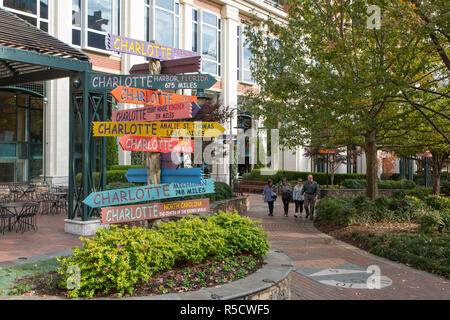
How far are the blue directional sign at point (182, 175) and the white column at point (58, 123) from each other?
45.7 feet

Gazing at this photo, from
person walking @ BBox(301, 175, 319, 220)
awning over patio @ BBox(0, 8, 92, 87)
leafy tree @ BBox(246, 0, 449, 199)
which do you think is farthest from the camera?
person walking @ BBox(301, 175, 319, 220)

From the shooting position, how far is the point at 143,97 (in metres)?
6.09

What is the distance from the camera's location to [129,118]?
602cm

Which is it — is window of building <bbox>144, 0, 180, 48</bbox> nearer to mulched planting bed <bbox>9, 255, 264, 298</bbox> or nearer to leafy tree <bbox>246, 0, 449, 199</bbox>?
leafy tree <bbox>246, 0, 449, 199</bbox>

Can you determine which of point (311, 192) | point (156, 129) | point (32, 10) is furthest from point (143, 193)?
point (32, 10)

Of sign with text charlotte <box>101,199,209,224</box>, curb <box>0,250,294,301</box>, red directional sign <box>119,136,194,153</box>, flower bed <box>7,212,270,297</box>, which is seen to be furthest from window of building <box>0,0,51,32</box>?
curb <box>0,250,294,301</box>

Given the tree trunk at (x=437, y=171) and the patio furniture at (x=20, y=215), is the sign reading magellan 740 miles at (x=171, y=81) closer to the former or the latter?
→ the patio furniture at (x=20, y=215)

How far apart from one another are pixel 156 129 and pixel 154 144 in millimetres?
233

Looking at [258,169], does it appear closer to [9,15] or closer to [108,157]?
[108,157]

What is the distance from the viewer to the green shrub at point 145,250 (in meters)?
4.13

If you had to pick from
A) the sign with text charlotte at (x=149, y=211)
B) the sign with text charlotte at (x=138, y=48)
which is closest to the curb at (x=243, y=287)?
the sign with text charlotte at (x=149, y=211)

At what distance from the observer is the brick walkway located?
5910mm

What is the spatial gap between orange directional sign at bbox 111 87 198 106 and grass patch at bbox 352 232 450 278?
5.37 m

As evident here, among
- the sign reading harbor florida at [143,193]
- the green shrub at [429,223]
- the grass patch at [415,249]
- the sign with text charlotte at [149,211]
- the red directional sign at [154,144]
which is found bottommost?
the grass patch at [415,249]
